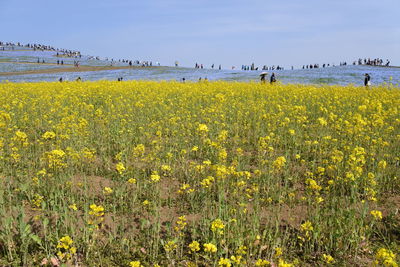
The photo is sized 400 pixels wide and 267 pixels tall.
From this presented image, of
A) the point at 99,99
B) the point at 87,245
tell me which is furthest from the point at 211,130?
the point at 99,99

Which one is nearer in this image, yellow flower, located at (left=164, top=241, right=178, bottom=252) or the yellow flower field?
yellow flower, located at (left=164, top=241, right=178, bottom=252)

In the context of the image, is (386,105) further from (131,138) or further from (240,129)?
(131,138)

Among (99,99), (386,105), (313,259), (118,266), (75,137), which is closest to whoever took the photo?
(118,266)

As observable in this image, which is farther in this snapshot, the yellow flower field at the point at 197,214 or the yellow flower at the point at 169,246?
the yellow flower field at the point at 197,214

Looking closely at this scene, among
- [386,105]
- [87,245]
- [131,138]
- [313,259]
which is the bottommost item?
[313,259]

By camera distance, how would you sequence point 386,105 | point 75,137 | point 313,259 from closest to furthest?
point 313,259
point 75,137
point 386,105

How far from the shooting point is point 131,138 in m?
8.00

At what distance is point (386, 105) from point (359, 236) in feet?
33.7

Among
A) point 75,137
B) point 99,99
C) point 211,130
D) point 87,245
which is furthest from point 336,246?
point 99,99

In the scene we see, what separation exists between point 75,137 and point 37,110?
542 centimetres

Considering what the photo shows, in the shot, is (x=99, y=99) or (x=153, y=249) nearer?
(x=153, y=249)

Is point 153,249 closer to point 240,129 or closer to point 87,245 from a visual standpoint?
point 87,245

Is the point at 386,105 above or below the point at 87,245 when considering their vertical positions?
above

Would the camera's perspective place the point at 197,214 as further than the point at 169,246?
Yes
